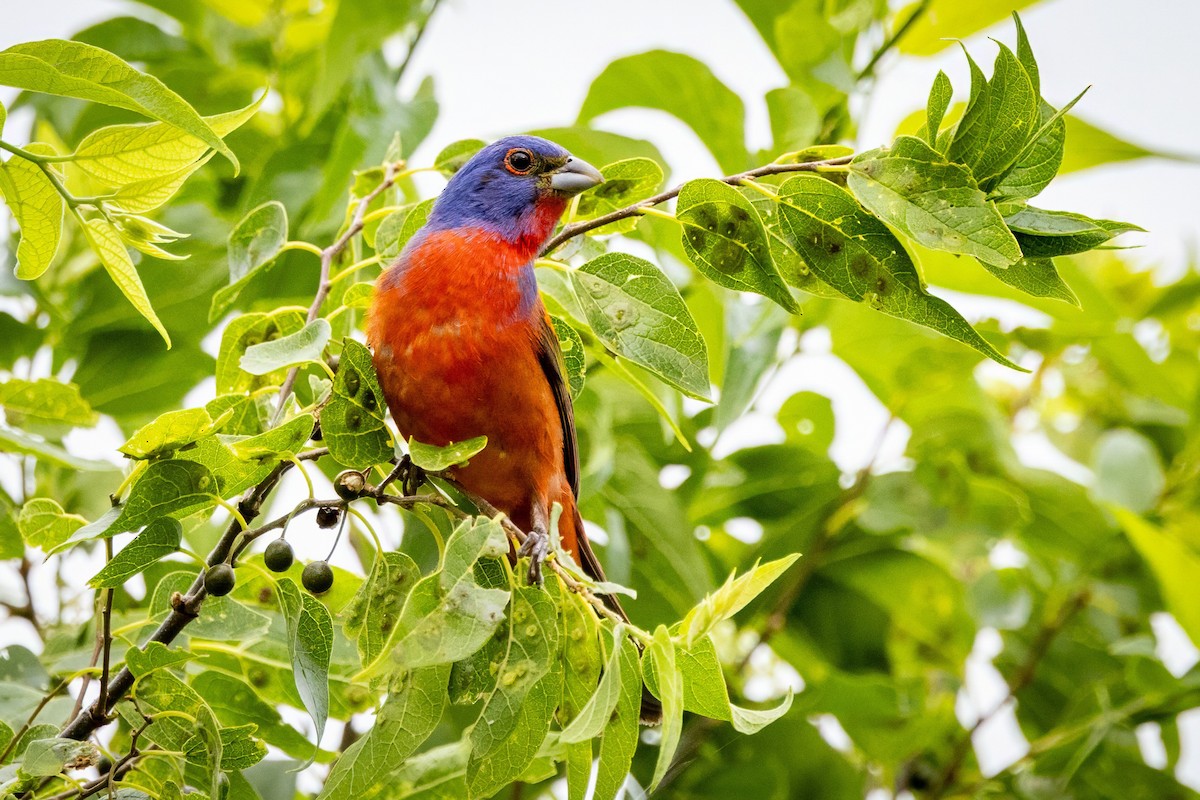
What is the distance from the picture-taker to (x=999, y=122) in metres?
1.81

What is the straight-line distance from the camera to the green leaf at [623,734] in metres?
1.80

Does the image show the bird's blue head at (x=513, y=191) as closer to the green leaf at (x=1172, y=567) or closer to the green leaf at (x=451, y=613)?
the green leaf at (x=451, y=613)

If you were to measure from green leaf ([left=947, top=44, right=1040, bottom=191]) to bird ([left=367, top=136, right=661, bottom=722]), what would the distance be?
1120 millimetres

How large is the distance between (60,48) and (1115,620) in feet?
14.1

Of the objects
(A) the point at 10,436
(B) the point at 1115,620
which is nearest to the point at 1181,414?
(B) the point at 1115,620

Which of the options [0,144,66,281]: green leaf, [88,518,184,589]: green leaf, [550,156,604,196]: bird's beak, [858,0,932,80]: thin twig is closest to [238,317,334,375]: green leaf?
[88,518,184,589]: green leaf

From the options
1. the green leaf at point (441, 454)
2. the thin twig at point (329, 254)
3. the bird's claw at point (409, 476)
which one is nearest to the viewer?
the green leaf at point (441, 454)

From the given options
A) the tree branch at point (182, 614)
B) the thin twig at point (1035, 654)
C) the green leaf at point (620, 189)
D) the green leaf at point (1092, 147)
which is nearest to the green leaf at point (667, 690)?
the tree branch at point (182, 614)

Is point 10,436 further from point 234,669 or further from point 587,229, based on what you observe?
point 587,229

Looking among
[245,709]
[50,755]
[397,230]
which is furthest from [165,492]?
[397,230]

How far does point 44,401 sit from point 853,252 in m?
1.94

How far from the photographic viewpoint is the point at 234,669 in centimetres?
258

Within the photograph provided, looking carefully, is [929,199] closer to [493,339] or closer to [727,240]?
[727,240]

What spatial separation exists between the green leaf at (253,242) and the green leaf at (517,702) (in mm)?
989
